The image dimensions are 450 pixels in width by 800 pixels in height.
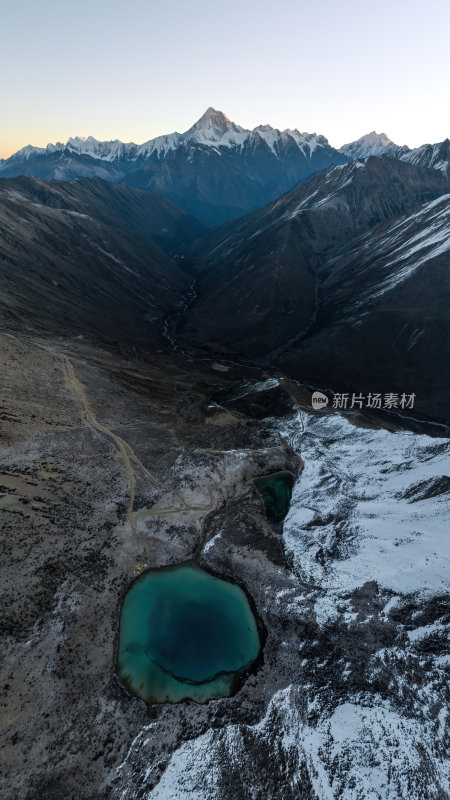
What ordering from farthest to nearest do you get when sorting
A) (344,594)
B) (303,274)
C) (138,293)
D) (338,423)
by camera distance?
(303,274) < (138,293) < (338,423) < (344,594)

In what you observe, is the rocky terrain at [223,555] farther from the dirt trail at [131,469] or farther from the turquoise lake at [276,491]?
the turquoise lake at [276,491]

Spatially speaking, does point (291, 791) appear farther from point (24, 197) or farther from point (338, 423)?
point (24, 197)

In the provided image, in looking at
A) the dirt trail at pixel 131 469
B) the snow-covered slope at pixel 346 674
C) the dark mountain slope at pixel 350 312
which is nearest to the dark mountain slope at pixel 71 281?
the dark mountain slope at pixel 350 312

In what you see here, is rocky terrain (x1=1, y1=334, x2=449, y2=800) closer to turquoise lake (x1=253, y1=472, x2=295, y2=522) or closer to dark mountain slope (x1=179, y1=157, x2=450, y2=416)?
turquoise lake (x1=253, y1=472, x2=295, y2=522)

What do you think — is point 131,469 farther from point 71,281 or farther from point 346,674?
point 71,281

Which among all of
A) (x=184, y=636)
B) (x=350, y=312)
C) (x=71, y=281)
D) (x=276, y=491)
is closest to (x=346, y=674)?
(x=184, y=636)

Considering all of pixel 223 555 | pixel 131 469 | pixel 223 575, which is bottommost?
pixel 223 575

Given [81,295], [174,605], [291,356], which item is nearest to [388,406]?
[291,356]

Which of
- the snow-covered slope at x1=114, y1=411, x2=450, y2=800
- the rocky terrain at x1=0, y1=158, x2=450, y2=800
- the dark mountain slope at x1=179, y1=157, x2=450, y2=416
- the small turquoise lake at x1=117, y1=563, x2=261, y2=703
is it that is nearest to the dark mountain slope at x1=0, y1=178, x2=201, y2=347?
the rocky terrain at x1=0, y1=158, x2=450, y2=800
